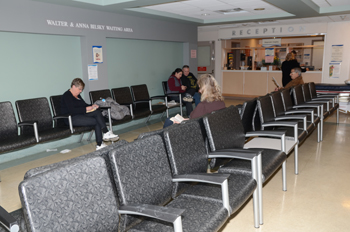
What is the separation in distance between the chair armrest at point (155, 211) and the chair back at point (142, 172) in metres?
0.08

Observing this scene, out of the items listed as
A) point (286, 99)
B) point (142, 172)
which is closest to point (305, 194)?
point (286, 99)

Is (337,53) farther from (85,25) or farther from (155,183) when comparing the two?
(155,183)

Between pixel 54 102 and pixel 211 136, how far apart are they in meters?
3.09

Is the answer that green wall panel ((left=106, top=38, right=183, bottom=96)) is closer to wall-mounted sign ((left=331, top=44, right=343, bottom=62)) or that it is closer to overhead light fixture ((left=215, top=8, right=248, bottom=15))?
overhead light fixture ((left=215, top=8, right=248, bottom=15))

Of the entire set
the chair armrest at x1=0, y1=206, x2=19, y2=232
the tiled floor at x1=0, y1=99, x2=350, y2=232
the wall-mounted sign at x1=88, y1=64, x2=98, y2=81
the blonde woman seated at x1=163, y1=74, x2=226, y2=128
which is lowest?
the tiled floor at x1=0, y1=99, x2=350, y2=232

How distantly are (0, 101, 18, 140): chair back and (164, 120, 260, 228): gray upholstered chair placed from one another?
110 inches

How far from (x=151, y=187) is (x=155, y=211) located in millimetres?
358

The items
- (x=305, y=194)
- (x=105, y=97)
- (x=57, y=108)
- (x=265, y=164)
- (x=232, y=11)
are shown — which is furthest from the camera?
(x=232, y=11)

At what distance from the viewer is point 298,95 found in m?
5.12

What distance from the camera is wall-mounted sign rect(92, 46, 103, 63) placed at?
17.9ft

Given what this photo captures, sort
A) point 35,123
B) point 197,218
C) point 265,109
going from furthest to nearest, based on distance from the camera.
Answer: point 35,123 < point 265,109 < point 197,218

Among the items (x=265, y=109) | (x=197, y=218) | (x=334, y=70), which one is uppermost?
(x=334, y=70)

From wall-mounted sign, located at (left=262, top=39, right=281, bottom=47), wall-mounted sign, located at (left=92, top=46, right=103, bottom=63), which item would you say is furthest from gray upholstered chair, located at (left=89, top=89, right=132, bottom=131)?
wall-mounted sign, located at (left=262, top=39, right=281, bottom=47)

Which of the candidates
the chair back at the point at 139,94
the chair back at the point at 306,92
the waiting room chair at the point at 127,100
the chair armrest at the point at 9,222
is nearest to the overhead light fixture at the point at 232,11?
the chair back at the point at 306,92
